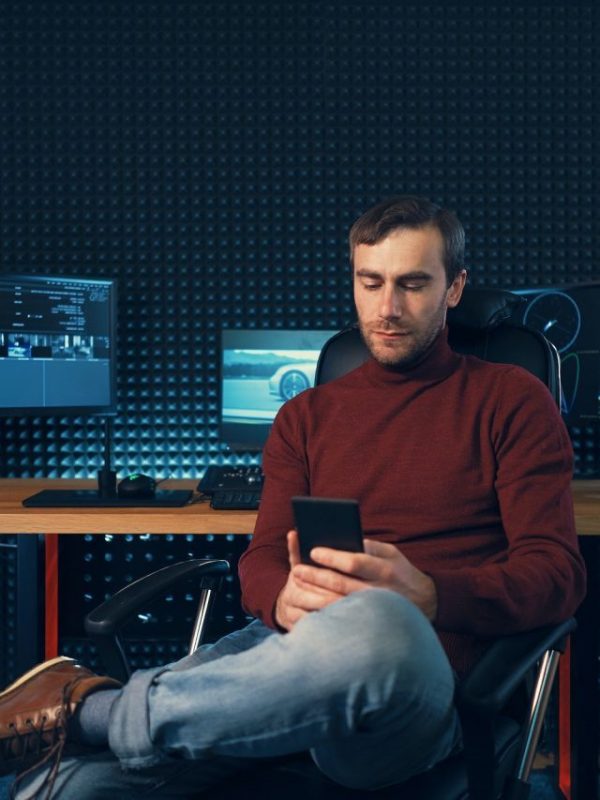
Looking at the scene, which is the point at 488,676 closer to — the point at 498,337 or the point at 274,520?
the point at 274,520

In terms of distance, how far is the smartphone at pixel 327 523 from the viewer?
1.25 metres

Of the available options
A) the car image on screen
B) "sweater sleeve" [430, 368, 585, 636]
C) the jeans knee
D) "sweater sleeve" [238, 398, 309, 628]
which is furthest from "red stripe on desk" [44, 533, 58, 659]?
the jeans knee

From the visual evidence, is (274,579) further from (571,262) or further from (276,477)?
(571,262)

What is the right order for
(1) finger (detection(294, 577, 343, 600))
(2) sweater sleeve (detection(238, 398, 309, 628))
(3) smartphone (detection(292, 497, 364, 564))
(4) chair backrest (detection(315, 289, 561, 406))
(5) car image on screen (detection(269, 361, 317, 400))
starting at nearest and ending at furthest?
1. (3) smartphone (detection(292, 497, 364, 564))
2. (1) finger (detection(294, 577, 343, 600))
3. (2) sweater sleeve (detection(238, 398, 309, 628))
4. (4) chair backrest (detection(315, 289, 561, 406))
5. (5) car image on screen (detection(269, 361, 317, 400))

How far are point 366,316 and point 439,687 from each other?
0.80m

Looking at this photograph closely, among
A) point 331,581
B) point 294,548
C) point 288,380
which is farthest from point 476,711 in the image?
point 288,380

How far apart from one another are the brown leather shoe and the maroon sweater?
36 cm

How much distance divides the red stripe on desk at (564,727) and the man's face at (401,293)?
3.53 ft

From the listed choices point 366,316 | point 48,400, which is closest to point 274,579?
point 366,316

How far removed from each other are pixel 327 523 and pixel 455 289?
727 mm

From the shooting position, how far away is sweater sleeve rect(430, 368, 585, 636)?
1.41 metres

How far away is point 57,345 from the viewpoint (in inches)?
103

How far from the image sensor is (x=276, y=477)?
5.87 ft

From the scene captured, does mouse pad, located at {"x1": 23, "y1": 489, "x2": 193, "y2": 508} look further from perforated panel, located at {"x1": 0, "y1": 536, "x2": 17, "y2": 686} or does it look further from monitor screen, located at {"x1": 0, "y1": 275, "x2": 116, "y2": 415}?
perforated panel, located at {"x1": 0, "y1": 536, "x2": 17, "y2": 686}
